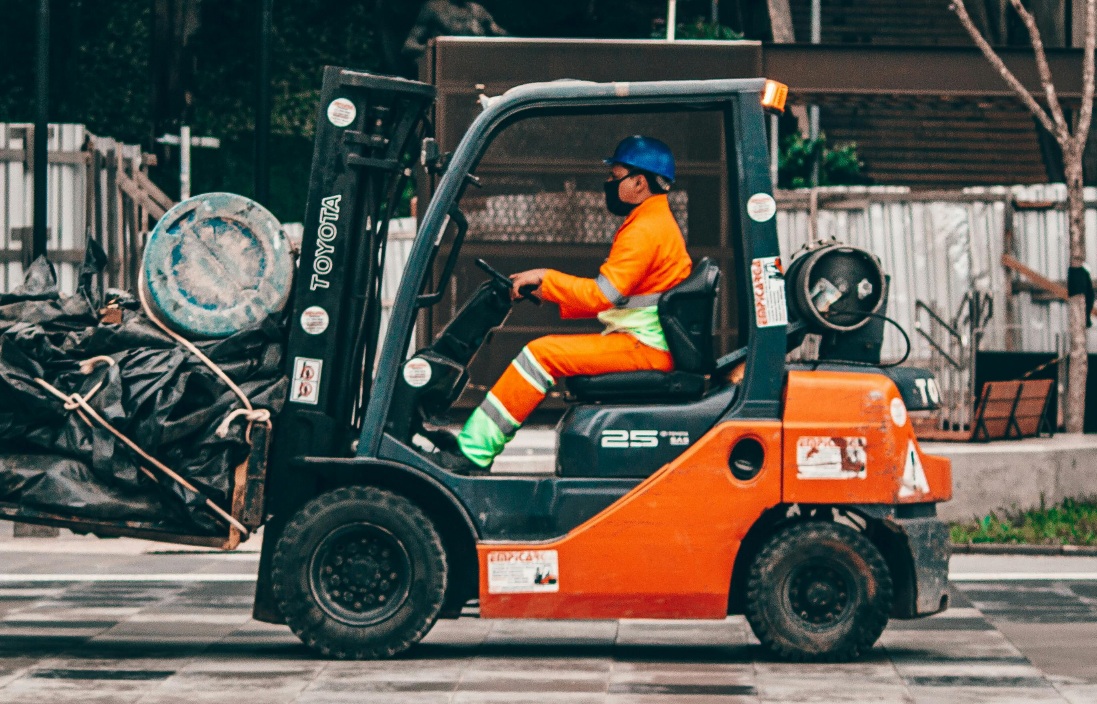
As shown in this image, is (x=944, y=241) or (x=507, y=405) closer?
(x=507, y=405)

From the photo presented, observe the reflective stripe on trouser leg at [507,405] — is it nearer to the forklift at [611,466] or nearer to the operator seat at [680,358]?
the forklift at [611,466]

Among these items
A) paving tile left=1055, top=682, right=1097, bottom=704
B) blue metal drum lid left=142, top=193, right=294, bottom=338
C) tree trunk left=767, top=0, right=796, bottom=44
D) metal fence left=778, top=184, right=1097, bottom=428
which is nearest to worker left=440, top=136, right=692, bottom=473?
blue metal drum lid left=142, top=193, right=294, bottom=338

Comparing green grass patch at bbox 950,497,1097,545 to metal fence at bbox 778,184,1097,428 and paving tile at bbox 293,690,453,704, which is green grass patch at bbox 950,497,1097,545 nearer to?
metal fence at bbox 778,184,1097,428

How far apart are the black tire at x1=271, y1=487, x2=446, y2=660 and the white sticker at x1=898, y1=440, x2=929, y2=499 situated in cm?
207

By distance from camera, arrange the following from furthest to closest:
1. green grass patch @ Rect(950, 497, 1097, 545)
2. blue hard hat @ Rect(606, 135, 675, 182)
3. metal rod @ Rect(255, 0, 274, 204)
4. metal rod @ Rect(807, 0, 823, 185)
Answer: metal rod @ Rect(807, 0, 823, 185), metal rod @ Rect(255, 0, 274, 204), green grass patch @ Rect(950, 497, 1097, 545), blue hard hat @ Rect(606, 135, 675, 182)

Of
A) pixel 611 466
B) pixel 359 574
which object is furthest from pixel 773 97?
pixel 359 574

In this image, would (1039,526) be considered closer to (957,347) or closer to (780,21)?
(957,347)

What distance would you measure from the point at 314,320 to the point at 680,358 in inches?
64.6

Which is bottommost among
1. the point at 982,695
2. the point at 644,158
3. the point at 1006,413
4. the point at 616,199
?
the point at 982,695

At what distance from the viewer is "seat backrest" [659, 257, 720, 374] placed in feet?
28.6

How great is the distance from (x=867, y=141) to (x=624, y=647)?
56.4 feet

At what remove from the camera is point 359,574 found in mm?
8820

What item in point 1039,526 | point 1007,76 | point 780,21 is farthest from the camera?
point 780,21

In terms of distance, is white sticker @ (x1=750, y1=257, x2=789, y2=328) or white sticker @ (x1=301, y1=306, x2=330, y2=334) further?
white sticker @ (x1=301, y1=306, x2=330, y2=334)
